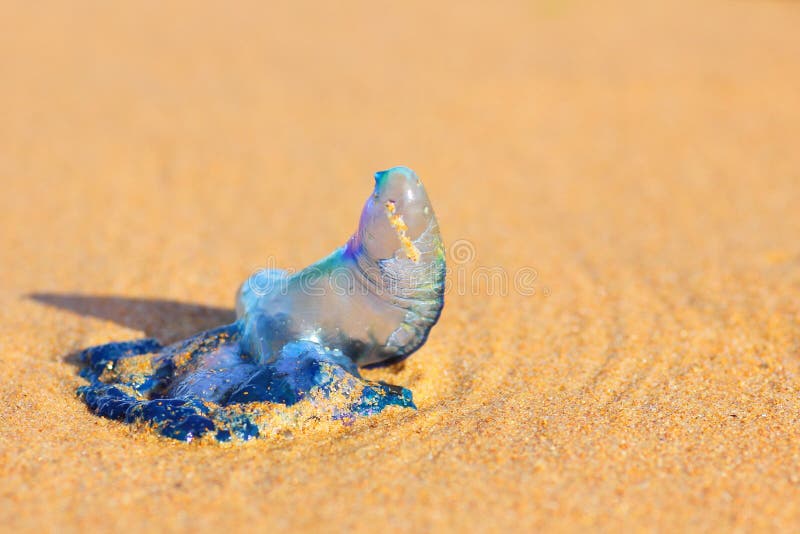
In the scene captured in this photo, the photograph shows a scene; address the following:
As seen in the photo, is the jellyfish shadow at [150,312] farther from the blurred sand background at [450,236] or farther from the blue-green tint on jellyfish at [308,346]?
the blue-green tint on jellyfish at [308,346]

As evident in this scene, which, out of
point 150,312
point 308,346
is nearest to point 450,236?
point 150,312

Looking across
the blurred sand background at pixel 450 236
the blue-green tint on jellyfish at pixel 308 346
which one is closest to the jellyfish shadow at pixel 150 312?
the blurred sand background at pixel 450 236

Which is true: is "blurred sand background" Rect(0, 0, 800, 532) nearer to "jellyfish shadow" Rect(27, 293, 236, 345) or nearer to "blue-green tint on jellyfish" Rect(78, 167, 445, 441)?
"jellyfish shadow" Rect(27, 293, 236, 345)

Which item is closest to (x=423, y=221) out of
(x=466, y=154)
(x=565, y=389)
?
(x=565, y=389)

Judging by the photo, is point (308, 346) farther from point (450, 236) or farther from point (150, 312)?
point (450, 236)

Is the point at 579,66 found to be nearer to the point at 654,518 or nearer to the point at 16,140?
the point at 16,140

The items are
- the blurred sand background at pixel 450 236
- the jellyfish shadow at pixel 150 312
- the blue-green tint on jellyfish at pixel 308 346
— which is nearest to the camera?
the blurred sand background at pixel 450 236
